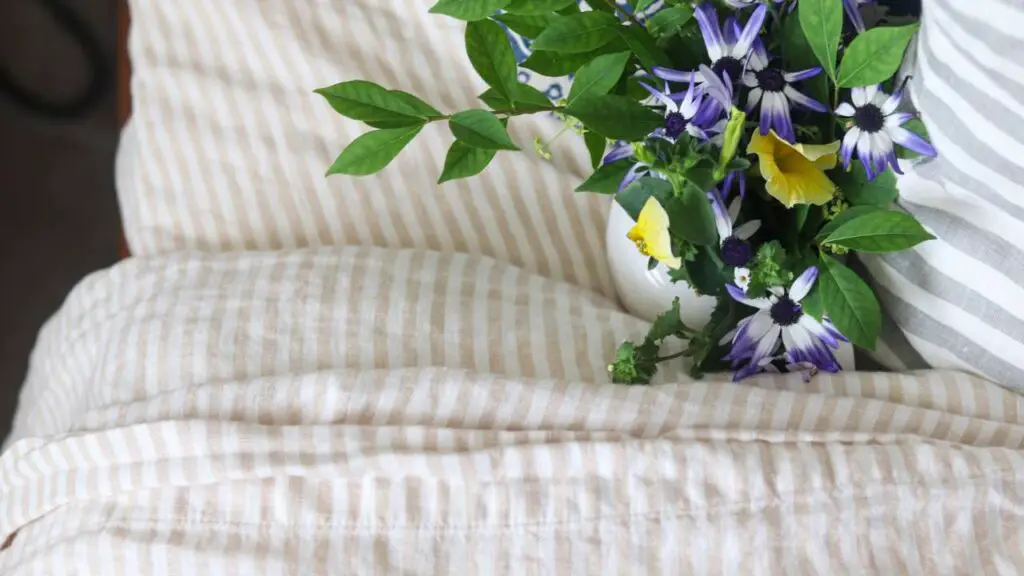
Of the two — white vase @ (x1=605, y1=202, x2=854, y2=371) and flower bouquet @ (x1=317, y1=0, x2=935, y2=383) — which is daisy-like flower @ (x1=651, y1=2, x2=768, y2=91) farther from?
white vase @ (x1=605, y1=202, x2=854, y2=371)

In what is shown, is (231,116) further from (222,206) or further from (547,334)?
(547,334)

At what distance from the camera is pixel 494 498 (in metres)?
0.58

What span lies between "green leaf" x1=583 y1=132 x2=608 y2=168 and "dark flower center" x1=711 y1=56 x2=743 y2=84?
0.35 ft

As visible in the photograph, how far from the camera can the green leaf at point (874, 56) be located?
19.0 inches

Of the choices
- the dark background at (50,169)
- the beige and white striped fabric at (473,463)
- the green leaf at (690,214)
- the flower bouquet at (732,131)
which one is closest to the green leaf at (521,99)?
the flower bouquet at (732,131)

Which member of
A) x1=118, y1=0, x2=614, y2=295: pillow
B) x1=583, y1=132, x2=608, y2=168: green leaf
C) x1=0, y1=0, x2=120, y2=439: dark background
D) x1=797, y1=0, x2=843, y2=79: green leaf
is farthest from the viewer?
x1=0, y1=0, x2=120, y2=439: dark background

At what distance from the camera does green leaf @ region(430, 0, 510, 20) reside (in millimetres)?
485

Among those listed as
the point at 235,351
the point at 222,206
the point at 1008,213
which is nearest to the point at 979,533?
the point at 1008,213

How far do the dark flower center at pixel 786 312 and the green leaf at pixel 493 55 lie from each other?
0.23 metres

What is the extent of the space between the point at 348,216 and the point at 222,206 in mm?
122

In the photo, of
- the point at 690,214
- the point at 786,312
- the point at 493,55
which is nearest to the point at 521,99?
the point at 493,55

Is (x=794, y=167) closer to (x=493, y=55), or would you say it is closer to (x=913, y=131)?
(x=913, y=131)

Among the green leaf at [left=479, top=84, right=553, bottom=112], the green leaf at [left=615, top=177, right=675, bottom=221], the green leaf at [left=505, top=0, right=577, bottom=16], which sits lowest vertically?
the green leaf at [left=615, top=177, right=675, bottom=221]

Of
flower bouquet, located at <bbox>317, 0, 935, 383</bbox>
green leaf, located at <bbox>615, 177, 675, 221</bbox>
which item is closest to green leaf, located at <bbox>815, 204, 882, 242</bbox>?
flower bouquet, located at <bbox>317, 0, 935, 383</bbox>
